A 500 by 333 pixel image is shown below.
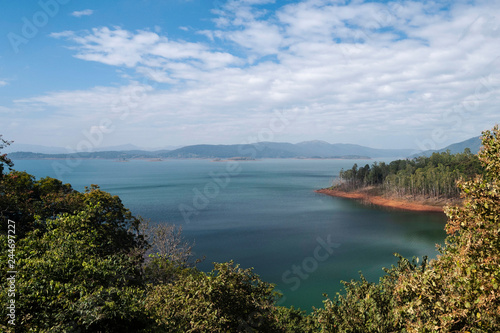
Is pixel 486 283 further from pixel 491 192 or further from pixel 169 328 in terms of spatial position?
pixel 169 328

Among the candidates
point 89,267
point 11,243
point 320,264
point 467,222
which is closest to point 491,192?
point 467,222

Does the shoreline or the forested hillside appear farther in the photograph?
the forested hillside

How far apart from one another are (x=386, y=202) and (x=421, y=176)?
34.3ft

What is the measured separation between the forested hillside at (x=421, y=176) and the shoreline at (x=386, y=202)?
3.75 m

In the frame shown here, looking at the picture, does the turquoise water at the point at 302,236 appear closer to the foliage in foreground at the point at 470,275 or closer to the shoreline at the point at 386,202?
the shoreline at the point at 386,202

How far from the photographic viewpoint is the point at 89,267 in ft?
27.7

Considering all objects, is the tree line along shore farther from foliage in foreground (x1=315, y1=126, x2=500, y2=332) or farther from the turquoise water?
foliage in foreground (x1=315, y1=126, x2=500, y2=332)

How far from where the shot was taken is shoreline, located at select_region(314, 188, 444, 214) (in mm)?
64000

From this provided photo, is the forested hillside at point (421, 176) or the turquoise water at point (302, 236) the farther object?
the forested hillside at point (421, 176)

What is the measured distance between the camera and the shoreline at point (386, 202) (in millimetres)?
64000

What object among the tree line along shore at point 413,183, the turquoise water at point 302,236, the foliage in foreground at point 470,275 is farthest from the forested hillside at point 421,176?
the foliage in foreground at point 470,275

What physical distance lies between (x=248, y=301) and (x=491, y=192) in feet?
24.3

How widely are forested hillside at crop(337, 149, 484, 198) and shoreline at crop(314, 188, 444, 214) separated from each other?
3.75 meters

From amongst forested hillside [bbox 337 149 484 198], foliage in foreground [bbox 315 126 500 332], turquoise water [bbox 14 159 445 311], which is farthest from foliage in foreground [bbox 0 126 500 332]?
forested hillside [bbox 337 149 484 198]
